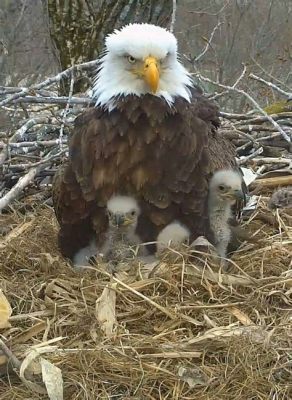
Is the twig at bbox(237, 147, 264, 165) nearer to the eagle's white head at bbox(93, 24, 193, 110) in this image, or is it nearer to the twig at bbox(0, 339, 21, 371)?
the eagle's white head at bbox(93, 24, 193, 110)

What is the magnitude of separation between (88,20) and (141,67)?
1912 mm

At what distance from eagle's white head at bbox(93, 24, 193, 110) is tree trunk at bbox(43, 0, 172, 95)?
4.78 feet

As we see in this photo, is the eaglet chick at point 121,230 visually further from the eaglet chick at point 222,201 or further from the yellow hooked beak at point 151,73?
the yellow hooked beak at point 151,73

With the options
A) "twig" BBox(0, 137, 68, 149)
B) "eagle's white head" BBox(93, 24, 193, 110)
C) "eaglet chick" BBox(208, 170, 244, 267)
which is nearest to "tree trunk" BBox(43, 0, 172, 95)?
"twig" BBox(0, 137, 68, 149)

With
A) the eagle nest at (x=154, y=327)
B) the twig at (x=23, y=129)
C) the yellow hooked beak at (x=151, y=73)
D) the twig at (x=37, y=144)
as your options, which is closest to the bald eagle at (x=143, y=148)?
the yellow hooked beak at (x=151, y=73)

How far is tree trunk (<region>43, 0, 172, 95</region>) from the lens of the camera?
4.99 metres

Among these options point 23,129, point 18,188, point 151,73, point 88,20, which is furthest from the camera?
point 88,20

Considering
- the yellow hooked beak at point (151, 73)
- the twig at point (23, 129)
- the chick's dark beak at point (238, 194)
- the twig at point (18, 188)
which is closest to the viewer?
the yellow hooked beak at point (151, 73)

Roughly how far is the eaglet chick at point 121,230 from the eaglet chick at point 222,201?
14.5 inches

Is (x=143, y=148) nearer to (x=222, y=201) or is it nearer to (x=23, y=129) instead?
(x=222, y=201)

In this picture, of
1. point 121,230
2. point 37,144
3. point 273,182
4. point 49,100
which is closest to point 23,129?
point 37,144

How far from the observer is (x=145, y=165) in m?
3.41

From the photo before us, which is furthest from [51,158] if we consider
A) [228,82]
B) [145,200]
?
[228,82]

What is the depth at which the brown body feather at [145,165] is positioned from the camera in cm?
341
